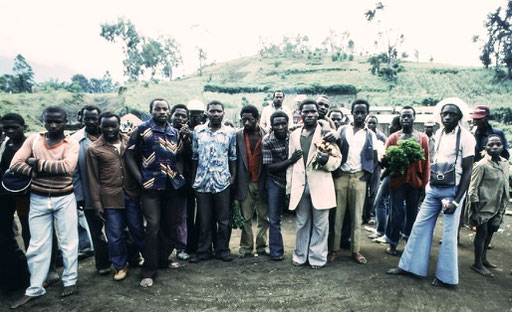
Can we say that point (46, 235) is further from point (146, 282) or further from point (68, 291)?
point (146, 282)

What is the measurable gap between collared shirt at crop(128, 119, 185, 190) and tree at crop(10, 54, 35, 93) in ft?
164

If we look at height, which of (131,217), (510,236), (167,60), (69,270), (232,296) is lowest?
(510,236)

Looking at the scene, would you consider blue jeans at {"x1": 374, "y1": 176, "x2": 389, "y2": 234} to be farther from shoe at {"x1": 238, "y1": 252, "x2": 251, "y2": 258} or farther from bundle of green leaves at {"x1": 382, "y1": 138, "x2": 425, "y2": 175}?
shoe at {"x1": 238, "y1": 252, "x2": 251, "y2": 258}

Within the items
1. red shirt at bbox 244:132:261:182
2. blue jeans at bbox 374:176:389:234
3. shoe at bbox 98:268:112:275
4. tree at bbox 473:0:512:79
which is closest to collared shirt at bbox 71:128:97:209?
shoe at bbox 98:268:112:275

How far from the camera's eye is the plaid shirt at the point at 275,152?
14.3 feet

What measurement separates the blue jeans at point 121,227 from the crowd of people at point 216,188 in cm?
1

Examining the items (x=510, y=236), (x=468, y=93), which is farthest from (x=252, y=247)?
(x=468, y=93)

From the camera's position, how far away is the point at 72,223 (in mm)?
3592

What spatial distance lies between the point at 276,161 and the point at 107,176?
2143 mm

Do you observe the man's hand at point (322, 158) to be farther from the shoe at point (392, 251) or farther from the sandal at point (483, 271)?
the sandal at point (483, 271)

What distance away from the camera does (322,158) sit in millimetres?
4000

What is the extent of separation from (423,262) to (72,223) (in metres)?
4.19

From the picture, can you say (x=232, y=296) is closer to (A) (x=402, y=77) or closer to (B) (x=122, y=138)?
(B) (x=122, y=138)

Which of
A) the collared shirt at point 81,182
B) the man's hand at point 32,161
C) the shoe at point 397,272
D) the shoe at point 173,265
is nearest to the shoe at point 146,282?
the shoe at point 173,265
